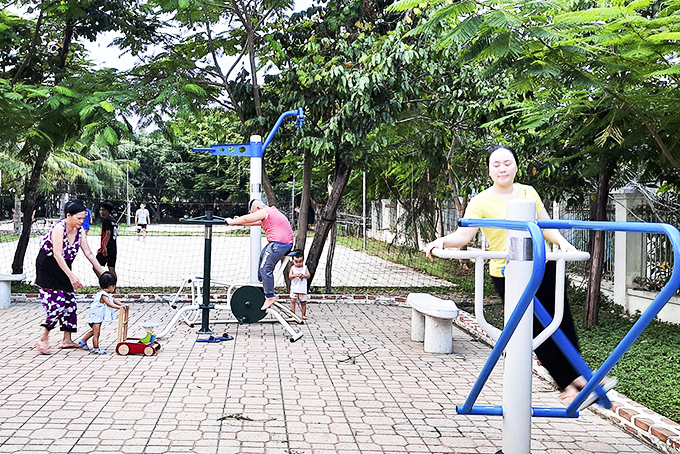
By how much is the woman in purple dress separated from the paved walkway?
398mm

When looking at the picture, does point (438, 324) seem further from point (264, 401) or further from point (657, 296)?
point (657, 296)

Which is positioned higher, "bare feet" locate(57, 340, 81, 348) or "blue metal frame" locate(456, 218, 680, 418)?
"blue metal frame" locate(456, 218, 680, 418)

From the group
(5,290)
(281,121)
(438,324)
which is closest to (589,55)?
(438,324)

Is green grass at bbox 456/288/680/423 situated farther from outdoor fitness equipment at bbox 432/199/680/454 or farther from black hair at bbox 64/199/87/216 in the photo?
black hair at bbox 64/199/87/216

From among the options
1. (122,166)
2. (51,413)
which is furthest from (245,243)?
(122,166)

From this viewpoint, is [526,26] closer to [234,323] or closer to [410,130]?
[234,323]

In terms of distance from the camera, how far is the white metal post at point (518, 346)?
333cm

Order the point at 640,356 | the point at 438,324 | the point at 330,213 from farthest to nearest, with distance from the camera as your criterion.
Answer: the point at 330,213 → the point at 438,324 → the point at 640,356

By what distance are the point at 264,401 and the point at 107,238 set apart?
701cm

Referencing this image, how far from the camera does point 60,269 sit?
7090 mm

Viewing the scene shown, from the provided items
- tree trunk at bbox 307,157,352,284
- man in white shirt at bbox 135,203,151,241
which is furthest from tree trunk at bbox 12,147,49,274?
tree trunk at bbox 307,157,352,284

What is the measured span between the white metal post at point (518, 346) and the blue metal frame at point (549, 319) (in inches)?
3.4

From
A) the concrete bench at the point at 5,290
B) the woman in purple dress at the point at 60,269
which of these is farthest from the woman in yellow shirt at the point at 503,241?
the concrete bench at the point at 5,290

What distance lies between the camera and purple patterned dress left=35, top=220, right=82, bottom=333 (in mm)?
7055
